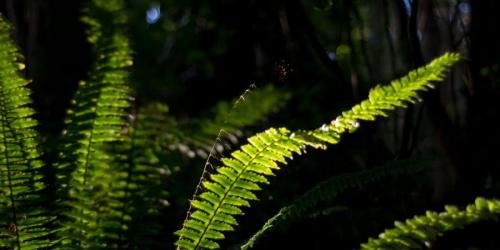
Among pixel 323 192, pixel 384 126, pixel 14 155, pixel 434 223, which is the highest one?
pixel 384 126

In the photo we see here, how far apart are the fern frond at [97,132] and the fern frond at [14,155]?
0.28ft

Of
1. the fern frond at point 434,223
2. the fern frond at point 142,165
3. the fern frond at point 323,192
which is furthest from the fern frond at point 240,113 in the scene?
the fern frond at point 434,223

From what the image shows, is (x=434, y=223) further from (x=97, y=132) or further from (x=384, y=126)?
(x=384, y=126)

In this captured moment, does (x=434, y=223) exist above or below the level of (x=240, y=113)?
below

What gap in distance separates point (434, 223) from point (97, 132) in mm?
761

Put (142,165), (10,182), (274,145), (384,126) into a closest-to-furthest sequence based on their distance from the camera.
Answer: (274,145) < (10,182) < (142,165) < (384,126)

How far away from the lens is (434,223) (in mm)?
1038

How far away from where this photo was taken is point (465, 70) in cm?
217

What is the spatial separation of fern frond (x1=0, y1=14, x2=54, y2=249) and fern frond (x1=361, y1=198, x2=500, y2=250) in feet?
2.38

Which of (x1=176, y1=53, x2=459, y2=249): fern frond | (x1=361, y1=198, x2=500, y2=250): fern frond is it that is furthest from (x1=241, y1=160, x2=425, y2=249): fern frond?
(x1=361, y1=198, x2=500, y2=250): fern frond

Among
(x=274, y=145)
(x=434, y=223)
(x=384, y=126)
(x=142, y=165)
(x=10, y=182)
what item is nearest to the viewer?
(x=434, y=223)

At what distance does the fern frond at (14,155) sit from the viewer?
4.13 ft

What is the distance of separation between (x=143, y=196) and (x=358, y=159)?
1129mm

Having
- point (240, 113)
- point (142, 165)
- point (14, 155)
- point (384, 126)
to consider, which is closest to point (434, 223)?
point (240, 113)
